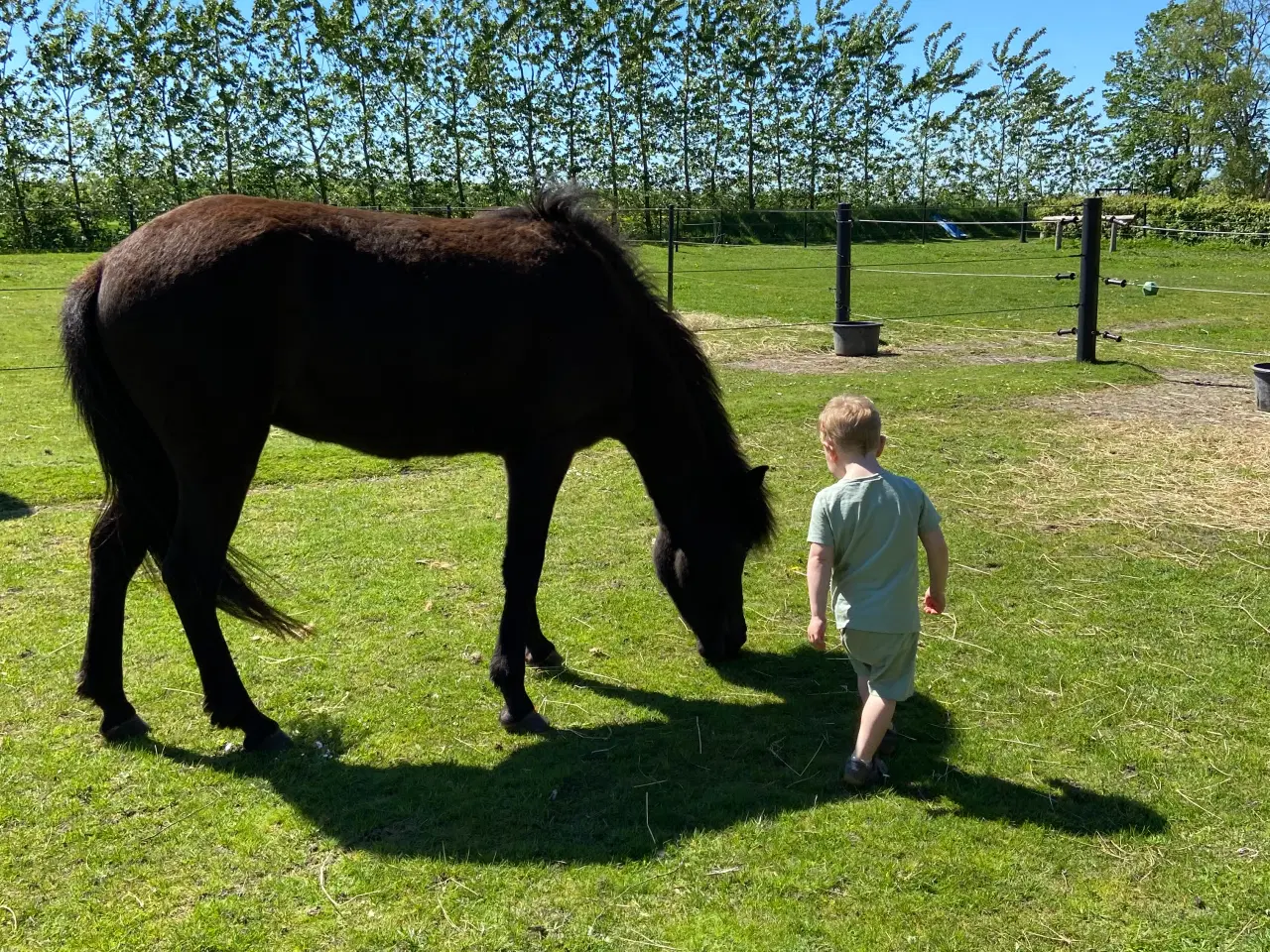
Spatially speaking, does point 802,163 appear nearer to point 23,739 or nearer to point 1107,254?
point 1107,254

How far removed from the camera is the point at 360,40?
92.6 ft

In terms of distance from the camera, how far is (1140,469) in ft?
21.1

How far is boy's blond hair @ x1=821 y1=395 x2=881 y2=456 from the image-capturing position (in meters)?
2.94

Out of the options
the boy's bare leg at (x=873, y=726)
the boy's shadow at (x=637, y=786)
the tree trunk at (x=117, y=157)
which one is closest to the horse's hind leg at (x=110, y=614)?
the boy's shadow at (x=637, y=786)

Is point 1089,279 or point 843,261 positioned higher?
point 843,261

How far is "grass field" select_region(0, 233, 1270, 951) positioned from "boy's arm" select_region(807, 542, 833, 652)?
59 centimetres

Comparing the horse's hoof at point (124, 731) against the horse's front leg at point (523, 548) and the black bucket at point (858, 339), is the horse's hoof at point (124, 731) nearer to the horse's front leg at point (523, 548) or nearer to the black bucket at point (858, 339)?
the horse's front leg at point (523, 548)

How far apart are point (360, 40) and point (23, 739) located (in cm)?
2978

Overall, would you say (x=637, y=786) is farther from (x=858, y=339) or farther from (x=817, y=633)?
(x=858, y=339)

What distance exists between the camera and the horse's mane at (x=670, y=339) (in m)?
3.71

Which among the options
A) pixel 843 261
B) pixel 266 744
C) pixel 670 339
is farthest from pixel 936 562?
pixel 843 261

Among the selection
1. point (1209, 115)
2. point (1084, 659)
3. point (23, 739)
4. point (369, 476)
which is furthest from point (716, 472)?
point (1209, 115)

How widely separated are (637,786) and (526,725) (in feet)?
1.91

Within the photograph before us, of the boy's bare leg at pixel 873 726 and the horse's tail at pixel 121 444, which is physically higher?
the horse's tail at pixel 121 444
